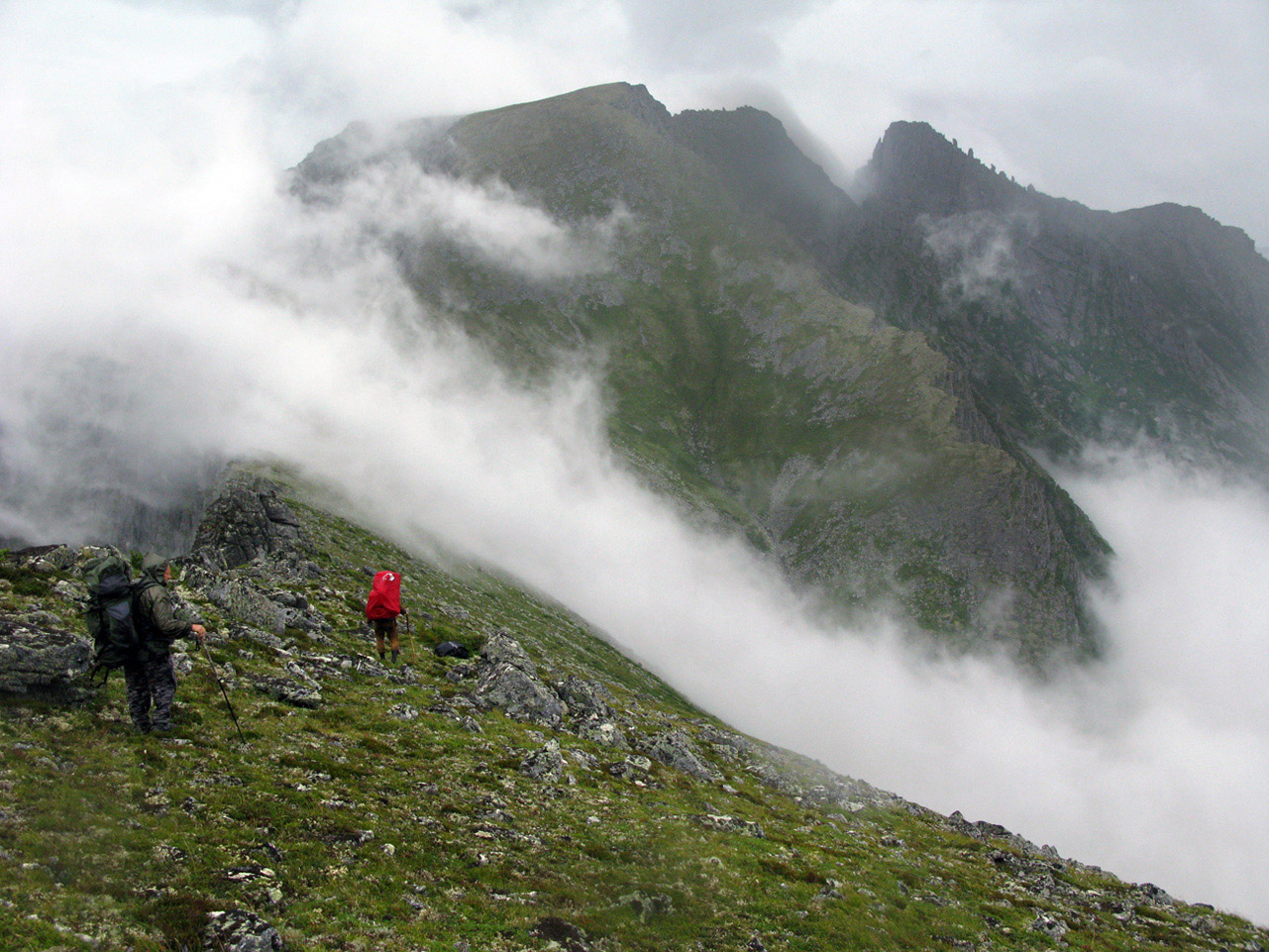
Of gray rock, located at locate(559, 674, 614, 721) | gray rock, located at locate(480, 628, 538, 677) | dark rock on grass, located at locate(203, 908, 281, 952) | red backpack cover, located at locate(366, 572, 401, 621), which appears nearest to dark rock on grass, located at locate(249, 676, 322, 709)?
red backpack cover, located at locate(366, 572, 401, 621)

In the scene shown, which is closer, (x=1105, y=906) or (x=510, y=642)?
(x=1105, y=906)

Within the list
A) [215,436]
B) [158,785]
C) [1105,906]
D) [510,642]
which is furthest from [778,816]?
[215,436]

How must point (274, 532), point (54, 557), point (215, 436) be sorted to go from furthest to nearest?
point (215, 436) < point (274, 532) < point (54, 557)

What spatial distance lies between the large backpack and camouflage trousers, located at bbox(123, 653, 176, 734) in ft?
2.99

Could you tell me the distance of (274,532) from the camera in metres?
70.1

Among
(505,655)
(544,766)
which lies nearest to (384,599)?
(544,766)

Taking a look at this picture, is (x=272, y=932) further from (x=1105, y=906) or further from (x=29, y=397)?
(x=29, y=397)

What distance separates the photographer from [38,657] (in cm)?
→ 2014

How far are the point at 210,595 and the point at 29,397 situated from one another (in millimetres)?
213643

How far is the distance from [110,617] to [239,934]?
10.7 meters

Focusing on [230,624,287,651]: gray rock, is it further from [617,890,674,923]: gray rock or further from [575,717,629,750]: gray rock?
[617,890,674,923]: gray rock

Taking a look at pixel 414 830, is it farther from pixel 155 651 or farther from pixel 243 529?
pixel 243 529

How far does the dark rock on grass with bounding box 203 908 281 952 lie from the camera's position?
13594 millimetres

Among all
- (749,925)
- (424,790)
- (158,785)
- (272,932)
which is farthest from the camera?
(424,790)
